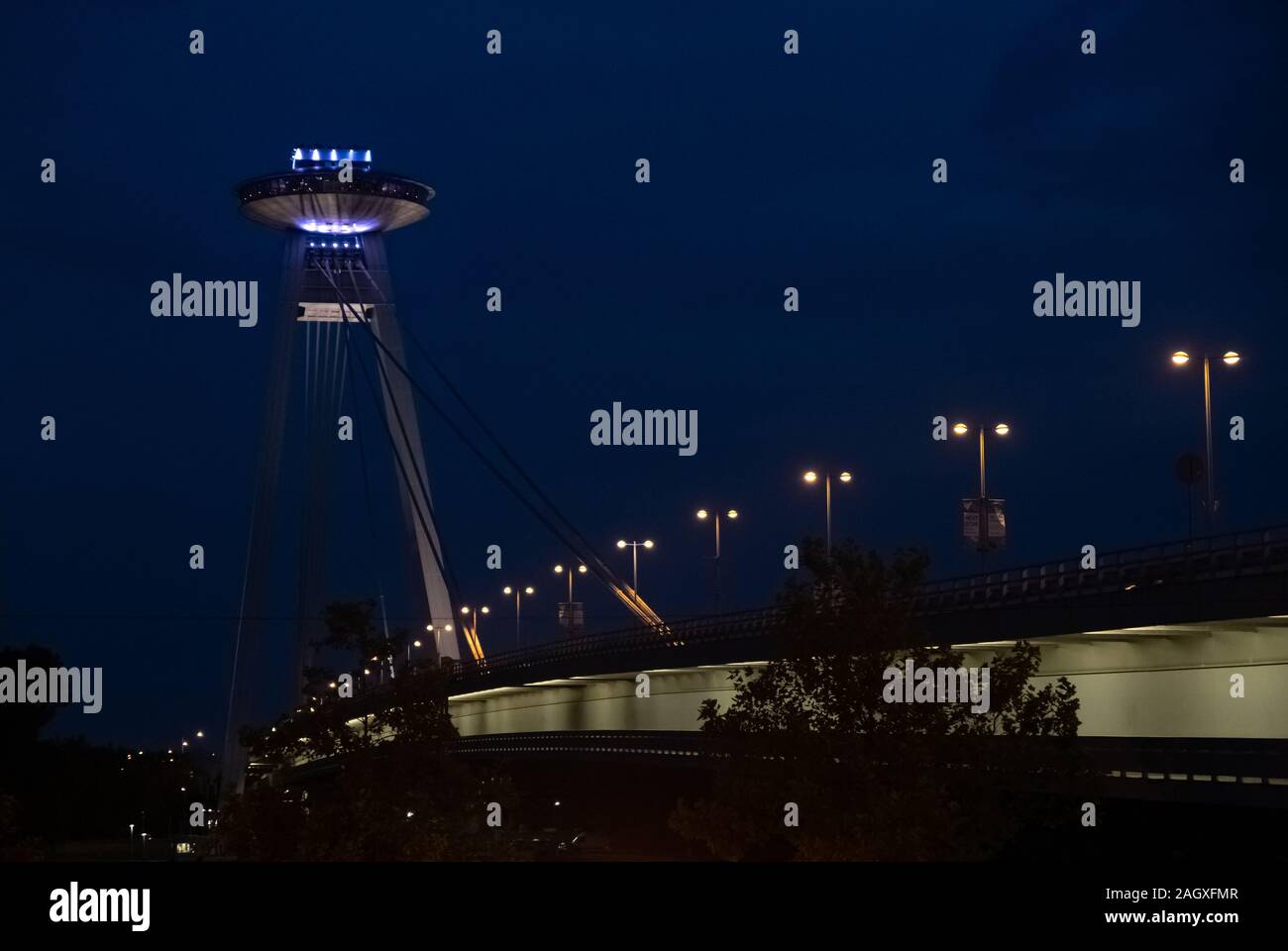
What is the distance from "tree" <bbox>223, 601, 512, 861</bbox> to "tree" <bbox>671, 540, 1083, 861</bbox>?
6.61m

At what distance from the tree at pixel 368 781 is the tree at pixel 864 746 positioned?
661cm

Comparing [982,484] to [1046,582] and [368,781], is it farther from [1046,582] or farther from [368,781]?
[368,781]

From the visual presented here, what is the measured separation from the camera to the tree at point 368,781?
3994 centimetres

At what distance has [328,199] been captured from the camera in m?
92.9

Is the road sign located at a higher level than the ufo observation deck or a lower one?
lower

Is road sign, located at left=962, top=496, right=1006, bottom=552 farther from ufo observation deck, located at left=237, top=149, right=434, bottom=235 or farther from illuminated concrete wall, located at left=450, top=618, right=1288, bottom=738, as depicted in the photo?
ufo observation deck, located at left=237, top=149, right=434, bottom=235

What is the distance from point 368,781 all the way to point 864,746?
1259cm

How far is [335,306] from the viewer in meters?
90.4

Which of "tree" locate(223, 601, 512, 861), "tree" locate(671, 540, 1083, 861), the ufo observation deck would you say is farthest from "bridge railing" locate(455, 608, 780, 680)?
the ufo observation deck

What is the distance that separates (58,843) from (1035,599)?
63.4m

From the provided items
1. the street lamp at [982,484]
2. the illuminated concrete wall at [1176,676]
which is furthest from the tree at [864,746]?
the street lamp at [982,484]

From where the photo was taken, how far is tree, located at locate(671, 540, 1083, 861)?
3484 cm

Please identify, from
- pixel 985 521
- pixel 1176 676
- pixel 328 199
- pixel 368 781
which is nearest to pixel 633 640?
pixel 985 521
